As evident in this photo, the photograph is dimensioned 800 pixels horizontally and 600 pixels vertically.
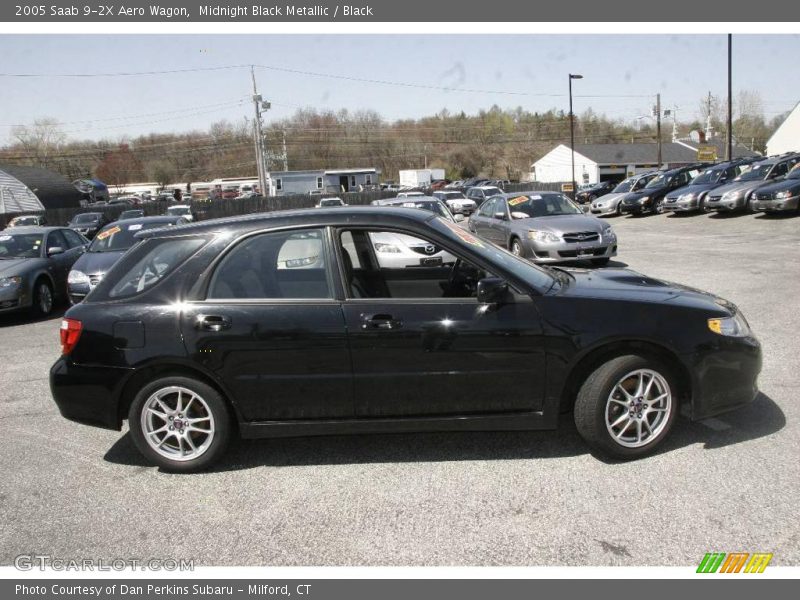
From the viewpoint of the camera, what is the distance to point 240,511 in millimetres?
3602


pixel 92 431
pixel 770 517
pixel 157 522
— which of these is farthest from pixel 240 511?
pixel 770 517

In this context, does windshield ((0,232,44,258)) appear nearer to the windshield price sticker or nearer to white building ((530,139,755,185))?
the windshield price sticker

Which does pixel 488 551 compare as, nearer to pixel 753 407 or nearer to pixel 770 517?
pixel 770 517

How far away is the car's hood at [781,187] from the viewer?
61.8 feet

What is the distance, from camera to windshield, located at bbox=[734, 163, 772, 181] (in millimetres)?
22406

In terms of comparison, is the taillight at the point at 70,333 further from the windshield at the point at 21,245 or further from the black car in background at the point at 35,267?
the windshield at the point at 21,245

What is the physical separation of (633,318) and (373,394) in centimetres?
167

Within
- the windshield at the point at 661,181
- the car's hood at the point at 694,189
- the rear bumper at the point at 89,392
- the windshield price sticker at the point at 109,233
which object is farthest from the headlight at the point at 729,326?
the windshield at the point at 661,181

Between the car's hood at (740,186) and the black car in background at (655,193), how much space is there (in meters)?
→ 3.15

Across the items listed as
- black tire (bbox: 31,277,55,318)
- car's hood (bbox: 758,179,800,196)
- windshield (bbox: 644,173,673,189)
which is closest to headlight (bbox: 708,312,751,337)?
black tire (bbox: 31,277,55,318)

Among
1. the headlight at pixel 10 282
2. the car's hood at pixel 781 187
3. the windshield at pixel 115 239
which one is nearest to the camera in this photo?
the headlight at pixel 10 282

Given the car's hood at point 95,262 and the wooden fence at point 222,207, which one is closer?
the car's hood at point 95,262

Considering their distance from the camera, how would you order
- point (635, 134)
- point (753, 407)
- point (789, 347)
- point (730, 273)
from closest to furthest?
1. point (753, 407)
2. point (789, 347)
3. point (730, 273)
4. point (635, 134)
